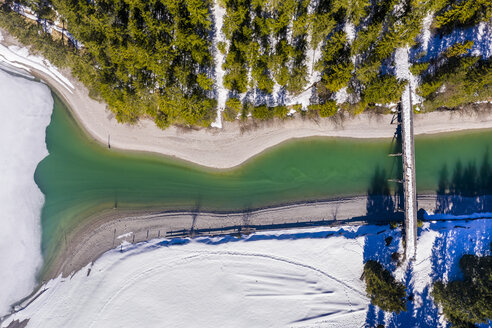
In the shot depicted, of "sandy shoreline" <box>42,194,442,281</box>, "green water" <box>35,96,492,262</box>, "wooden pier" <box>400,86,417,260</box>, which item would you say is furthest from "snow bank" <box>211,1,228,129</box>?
"wooden pier" <box>400,86,417,260</box>

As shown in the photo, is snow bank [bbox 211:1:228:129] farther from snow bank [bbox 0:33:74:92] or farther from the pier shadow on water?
the pier shadow on water

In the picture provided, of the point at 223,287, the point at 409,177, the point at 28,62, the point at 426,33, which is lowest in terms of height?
the point at 223,287

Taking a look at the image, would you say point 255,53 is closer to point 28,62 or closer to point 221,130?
point 221,130

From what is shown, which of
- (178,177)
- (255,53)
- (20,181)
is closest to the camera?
(255,53)

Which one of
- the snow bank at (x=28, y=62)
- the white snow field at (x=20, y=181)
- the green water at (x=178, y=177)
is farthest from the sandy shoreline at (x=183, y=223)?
the snow bank at (x=28, y=62)

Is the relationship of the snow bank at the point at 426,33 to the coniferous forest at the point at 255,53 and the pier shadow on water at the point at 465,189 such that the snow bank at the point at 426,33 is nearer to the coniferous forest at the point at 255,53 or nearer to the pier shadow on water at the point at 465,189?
the coniferous forest at the point at 255,53

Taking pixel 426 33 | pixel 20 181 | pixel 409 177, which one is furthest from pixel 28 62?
A: pixel 409 177

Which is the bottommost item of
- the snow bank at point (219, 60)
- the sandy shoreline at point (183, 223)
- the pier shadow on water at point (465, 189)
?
the sandy shoreline at point (183, 223)
